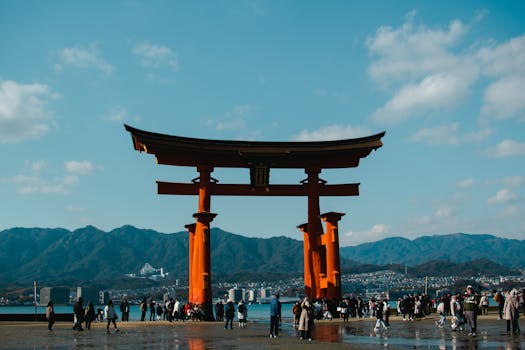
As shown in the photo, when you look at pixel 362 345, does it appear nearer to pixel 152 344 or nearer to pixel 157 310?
pixel 152 344

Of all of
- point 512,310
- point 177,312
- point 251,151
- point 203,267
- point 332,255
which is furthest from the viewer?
point 251,151

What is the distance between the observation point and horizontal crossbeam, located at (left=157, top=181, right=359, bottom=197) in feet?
112

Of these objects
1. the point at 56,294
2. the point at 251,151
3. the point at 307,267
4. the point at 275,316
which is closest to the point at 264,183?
the point at 251,151

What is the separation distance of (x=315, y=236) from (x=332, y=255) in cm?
210

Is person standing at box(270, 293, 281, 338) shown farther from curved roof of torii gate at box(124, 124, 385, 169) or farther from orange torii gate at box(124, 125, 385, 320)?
curved roof of torii gate at box(124, 124, 385, 169)

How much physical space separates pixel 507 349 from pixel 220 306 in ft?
71.8

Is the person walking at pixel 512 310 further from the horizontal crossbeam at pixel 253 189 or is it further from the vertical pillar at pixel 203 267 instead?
the horizontal crossbeam at pixel 253 189

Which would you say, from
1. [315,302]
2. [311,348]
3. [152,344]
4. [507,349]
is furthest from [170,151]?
[507,349]

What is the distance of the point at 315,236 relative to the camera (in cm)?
3462

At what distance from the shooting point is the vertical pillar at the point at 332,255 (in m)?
32.9

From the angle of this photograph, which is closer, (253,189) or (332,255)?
(332,255)

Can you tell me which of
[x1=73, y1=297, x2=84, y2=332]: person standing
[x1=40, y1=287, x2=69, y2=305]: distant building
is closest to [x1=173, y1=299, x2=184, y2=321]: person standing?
[x1=73, y1=297, x2=84, y2=332]: person standing

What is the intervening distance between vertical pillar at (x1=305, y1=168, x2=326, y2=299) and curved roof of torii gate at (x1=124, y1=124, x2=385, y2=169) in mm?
1347

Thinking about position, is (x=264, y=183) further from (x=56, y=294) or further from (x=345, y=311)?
(x=56, y=294)
